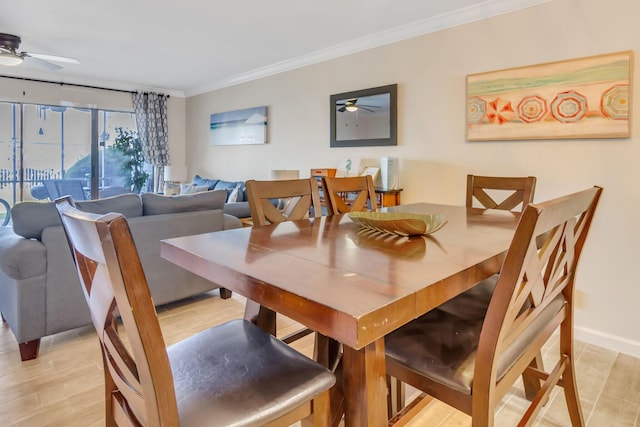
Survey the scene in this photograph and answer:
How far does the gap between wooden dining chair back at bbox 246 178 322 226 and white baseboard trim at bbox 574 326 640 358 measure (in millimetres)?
1970

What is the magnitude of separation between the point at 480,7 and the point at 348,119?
1449mm

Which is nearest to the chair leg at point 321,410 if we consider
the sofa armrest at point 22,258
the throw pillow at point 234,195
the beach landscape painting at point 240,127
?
the sofa armrest at point 22,258

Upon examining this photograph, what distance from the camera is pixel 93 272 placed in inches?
31.7

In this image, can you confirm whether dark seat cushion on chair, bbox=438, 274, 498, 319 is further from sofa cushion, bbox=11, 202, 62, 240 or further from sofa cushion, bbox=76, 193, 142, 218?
sofa cushion, bbox=11, 202, 62, 240

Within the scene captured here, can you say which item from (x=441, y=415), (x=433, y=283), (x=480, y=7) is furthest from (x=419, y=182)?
(x=433, y=283)

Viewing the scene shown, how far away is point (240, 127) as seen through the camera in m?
5.21

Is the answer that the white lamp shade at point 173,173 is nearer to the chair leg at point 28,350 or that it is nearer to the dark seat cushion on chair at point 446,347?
the chair leg at point 28,350

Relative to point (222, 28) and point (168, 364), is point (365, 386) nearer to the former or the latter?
point (168, 364)

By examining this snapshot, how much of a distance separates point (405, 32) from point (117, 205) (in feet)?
8.73

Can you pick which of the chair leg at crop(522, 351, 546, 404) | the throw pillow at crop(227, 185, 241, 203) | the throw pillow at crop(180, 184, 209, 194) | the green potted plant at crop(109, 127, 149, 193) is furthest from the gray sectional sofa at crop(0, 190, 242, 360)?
the green potted plant at crop(109, 127, 149, 193)

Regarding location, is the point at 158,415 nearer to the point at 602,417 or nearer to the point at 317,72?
the point at 602,417

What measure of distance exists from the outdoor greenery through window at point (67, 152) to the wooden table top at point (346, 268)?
5532mm

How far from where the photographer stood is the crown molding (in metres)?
2.70

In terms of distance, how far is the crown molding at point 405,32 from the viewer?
8.85 ft
